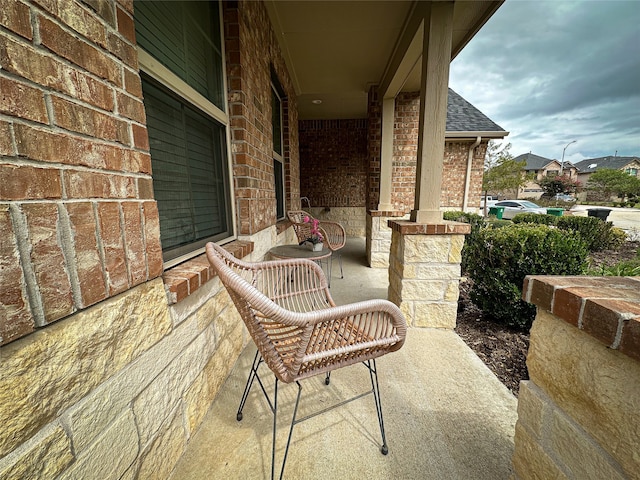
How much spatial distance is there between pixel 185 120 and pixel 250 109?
0.73m

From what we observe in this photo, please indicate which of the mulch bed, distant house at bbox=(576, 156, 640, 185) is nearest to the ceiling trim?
the mulch bed

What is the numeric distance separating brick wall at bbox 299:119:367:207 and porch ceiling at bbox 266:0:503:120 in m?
2.95

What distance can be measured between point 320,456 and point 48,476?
0.89 metres

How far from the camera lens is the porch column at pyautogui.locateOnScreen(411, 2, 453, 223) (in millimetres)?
2029

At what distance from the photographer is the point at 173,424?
1.01 metres

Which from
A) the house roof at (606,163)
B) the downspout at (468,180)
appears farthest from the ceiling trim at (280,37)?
the house roof at (606,163)

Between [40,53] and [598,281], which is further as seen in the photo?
[598,281]

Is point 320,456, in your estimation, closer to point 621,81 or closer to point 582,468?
point 582,468

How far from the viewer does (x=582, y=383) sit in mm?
650

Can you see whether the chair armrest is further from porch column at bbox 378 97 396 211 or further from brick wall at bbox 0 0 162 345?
brick wall at bbox 0 0 162 345

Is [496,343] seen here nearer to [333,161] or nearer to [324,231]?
[324,231]

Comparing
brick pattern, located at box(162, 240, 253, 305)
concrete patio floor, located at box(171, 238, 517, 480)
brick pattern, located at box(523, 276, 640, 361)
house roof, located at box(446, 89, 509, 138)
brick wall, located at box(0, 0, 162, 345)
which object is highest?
house roof, located at box(446, 89, 509, 138)

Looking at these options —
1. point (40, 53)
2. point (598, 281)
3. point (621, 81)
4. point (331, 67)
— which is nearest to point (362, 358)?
point (598, 281)

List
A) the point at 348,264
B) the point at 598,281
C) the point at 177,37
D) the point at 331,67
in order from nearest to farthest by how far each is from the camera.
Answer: the point at 598,281
the point at 177,37
the point at 331,67
the point at 348,264
